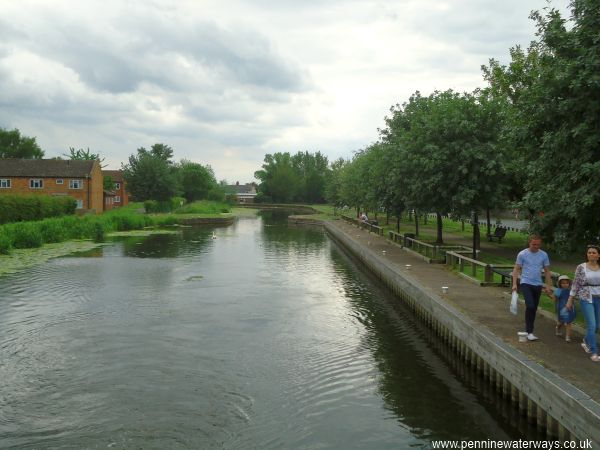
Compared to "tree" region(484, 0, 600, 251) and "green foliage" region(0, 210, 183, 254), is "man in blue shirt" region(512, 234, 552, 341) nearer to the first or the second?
"tree" region(484, 0, 600, 251)

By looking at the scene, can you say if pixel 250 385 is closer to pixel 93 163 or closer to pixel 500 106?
pixel 500 106

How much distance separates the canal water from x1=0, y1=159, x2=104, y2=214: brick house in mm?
46263

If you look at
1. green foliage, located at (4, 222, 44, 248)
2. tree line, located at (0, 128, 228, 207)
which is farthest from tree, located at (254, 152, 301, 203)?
green foliage, located at (4, 222, 44, 248)

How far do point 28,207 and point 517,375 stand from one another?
46.9 meters

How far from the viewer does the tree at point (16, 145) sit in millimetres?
108250

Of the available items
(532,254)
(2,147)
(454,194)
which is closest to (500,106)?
(454,194)

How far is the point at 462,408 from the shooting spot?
11406 mm

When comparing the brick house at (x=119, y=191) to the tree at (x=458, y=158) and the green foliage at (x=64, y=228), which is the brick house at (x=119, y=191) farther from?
the tree at (x=458, y=158)

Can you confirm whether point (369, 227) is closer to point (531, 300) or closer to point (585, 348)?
point (531, 300)

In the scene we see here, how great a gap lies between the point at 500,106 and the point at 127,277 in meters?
20.0

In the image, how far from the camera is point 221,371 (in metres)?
13.3

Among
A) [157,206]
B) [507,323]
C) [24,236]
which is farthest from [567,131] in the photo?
[157,206]

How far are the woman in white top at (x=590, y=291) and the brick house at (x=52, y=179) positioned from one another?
64678 mm

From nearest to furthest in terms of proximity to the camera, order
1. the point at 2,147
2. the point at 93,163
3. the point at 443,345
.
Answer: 1. the point at 443,345
2. the point at 93,163
3. the point at 2,147
